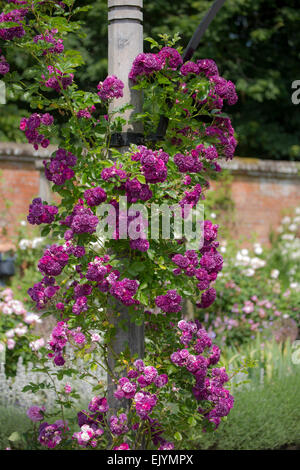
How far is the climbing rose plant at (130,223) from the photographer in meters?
2.64

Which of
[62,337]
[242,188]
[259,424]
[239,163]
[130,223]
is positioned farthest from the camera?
[242,188]

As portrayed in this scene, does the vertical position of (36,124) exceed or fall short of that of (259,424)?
it exceeds it

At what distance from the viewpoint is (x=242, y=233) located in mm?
8852

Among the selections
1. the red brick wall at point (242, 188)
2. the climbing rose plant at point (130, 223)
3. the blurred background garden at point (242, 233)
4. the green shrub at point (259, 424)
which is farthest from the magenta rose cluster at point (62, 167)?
the red brick wall at point (242, 188)

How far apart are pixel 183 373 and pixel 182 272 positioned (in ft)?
1.50

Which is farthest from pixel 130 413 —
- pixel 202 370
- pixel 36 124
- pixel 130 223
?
pixel 36 124

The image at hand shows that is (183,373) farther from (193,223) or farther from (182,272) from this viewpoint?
(193,223)

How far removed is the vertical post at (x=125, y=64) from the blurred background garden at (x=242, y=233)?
7.7 inches

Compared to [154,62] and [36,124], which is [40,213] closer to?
[36,124]

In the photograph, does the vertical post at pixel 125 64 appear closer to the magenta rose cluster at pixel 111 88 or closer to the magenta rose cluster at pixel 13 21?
the magenta rose cluster at pixel 111 88

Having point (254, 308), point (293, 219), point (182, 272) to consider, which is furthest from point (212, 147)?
point (293, 219)

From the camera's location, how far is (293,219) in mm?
9195

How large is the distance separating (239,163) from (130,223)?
626 cm

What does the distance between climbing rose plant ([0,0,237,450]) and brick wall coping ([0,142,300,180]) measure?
4579mm
